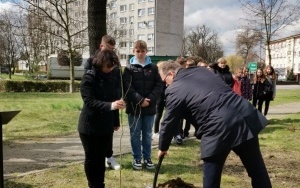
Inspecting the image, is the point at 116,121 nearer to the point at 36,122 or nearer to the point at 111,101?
the point at 111,101

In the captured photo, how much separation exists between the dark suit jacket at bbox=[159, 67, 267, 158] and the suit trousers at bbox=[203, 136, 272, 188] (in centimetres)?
10

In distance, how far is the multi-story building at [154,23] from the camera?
238 ft

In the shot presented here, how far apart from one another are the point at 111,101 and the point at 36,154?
295 centimetres

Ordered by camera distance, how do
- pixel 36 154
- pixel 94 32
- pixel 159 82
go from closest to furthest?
pixel 159 82
pixel 36 154
pixel 94 32

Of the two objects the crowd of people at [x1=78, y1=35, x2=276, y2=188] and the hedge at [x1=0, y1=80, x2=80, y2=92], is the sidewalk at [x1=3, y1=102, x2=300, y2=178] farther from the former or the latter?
the hedge at [x1=0, y1=80, x2=80, y2=92]

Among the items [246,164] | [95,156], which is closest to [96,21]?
[95,156]

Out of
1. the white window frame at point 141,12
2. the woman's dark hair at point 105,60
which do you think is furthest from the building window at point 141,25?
the woman's dark hair at point 105,60

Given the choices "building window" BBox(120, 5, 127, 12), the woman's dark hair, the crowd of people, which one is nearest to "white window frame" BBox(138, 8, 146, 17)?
"building window" BBox(120, 5, 127, 12)

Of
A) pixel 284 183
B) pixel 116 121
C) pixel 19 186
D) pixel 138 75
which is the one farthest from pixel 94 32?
pixel 284 183

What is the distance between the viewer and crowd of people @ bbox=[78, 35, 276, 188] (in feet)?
10.7

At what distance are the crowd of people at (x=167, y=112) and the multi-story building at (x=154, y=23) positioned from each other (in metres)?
65.4

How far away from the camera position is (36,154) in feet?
21.9

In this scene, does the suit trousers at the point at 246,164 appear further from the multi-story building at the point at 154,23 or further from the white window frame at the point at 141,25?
the white window frame at the point at 141,25

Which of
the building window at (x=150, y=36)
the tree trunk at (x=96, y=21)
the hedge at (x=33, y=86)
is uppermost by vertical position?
the building window at (x=150, y=36)
